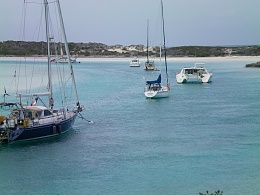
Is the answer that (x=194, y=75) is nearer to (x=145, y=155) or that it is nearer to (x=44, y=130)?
(x=44, y=130)

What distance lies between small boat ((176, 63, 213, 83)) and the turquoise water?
26410 millimetres

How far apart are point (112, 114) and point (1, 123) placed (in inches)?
506

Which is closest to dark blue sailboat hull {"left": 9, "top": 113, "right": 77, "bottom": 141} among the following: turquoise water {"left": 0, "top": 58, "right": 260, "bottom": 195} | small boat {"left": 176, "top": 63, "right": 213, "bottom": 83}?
turquoise water {"left": 0, "top": 58, "right": 260, "bottom": 195}

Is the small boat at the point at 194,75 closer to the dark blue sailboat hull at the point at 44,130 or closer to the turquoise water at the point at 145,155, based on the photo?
the turquoise water at the point at 145,155

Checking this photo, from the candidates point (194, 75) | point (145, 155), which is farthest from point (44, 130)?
point (194, 75)

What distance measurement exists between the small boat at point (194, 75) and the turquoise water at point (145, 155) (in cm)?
2641

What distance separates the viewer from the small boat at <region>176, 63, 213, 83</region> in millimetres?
70000

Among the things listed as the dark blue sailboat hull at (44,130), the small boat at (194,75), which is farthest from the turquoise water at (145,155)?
the small boat at (194,75)

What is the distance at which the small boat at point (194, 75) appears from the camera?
70000 mm

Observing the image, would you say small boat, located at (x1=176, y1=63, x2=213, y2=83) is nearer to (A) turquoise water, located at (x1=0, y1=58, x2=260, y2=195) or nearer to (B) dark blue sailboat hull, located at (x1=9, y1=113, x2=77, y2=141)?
(A) turquoise water, located at (x1=0, y1=58, x2=260, y2=195)

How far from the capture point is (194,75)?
7144cm

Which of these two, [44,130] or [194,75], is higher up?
[194,75]

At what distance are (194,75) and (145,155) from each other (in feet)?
151

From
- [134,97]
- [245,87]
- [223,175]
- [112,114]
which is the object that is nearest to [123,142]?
[223,175]
